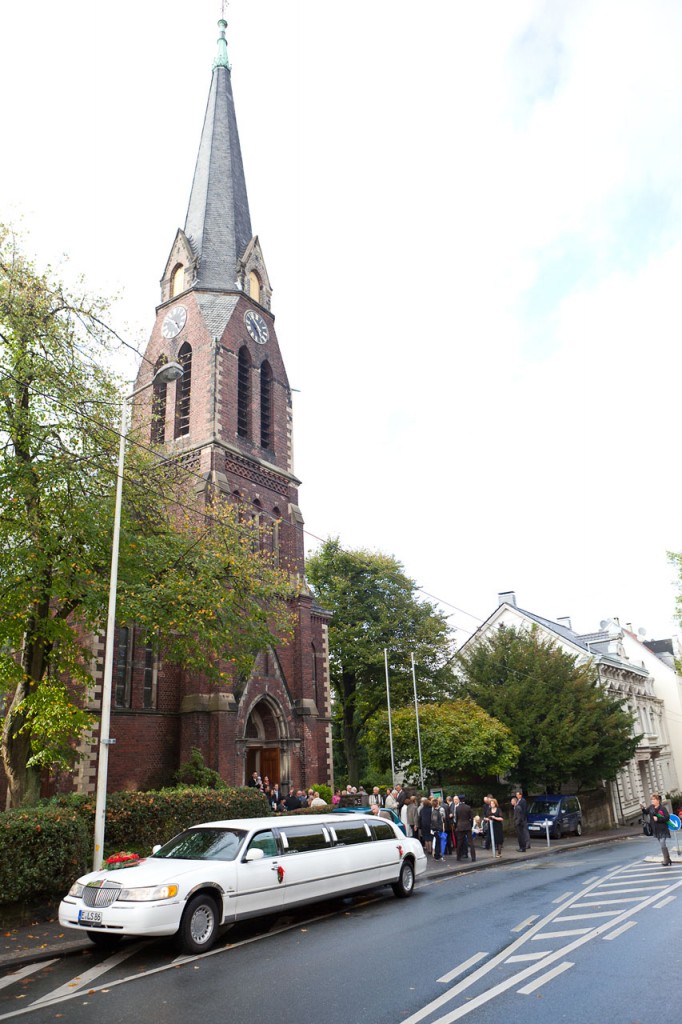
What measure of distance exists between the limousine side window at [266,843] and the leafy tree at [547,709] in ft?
80.7

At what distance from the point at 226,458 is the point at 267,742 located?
36.1ft

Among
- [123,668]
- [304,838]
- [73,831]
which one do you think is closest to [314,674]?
[123,668]

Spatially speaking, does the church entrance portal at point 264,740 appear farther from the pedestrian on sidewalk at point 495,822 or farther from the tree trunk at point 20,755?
the tree trunk at point 20,755

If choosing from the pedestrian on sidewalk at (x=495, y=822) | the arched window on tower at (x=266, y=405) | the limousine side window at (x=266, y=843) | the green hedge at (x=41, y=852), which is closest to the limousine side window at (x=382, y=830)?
the limousine side window at (x=266, y=843)

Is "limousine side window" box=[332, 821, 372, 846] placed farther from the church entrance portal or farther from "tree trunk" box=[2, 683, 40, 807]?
the church entrance portal

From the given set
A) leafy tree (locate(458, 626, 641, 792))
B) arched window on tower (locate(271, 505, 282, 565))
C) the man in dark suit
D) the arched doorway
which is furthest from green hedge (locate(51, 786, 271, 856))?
leafy tree (locate(458, 626, 641, 792))

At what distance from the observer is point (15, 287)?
15617 millimetres

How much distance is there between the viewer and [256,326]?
3375cm

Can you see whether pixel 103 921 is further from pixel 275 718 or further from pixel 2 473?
pixel 275 718

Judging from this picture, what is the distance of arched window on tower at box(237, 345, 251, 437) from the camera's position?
101ft

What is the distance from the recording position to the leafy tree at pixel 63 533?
14.2m

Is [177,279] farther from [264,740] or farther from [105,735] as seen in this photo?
[105,735]

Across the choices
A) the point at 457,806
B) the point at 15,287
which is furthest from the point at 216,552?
the point at 457,806

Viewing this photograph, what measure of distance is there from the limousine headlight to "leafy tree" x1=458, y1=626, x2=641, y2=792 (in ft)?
87.7
